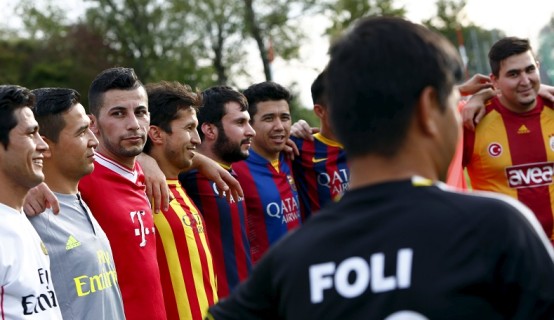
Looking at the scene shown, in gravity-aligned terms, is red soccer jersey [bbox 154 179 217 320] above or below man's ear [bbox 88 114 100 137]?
below

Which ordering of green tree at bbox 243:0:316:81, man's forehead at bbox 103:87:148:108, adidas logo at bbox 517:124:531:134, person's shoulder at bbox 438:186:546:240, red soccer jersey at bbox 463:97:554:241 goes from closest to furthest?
person's shoulder at bbox 438:186:546:240 < man's forehead at bbox 103:87:148:108 < red soccer jersey at bbox 463:97:554:241 < adidas logo at bbox 517:124:531:134 < green tree at bbox 243:0:316:81

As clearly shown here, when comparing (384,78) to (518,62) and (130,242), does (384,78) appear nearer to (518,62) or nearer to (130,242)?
(130,242)

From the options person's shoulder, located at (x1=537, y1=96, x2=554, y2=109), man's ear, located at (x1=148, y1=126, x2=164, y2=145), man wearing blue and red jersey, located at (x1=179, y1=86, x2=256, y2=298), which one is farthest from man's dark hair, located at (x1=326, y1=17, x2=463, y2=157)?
person's shoulder, located at (x1=537, y1=96, x2=554, y2=109)

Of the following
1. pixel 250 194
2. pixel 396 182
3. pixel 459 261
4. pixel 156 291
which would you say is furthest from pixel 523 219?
pixel 250 194

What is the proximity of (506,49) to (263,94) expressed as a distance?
191 cm

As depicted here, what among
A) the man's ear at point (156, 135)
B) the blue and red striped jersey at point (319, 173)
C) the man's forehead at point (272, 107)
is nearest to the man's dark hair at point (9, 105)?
the man's ear at point (156, 135)

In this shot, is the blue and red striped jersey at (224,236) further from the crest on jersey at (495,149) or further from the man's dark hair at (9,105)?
the man's dark hair at (9,105)

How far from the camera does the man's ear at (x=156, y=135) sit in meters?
5.94

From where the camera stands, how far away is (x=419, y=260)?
6.27 ft

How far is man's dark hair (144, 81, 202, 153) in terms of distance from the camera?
5.96m

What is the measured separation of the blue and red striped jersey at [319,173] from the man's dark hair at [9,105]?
2.94m

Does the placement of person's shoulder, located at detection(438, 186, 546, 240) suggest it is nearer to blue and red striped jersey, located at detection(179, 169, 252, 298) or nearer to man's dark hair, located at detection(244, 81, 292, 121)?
blue and red striped jersey, located at detection(179, 169, 252, 298)

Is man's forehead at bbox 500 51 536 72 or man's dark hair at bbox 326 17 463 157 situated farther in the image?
man's forehead at bbox 500 51 536 72

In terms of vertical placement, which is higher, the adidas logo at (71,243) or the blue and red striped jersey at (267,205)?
the adidas logo at (71,243)
